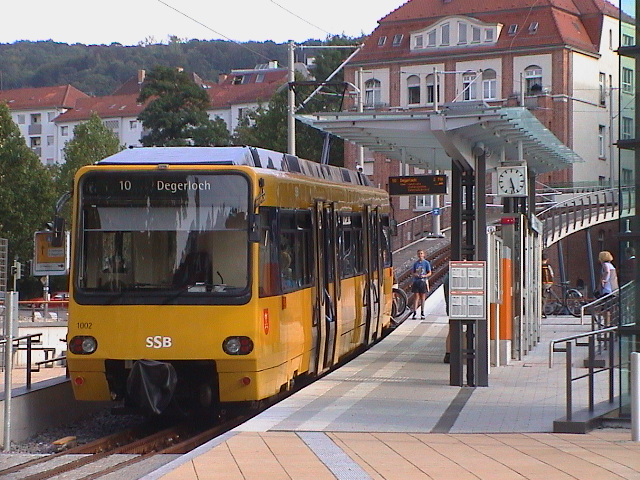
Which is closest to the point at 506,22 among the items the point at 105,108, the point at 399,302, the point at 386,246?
the point at 399,302

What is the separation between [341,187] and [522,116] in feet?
15.3

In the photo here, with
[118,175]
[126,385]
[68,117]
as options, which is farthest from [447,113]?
[68,117]

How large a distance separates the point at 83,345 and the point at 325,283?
435 cm

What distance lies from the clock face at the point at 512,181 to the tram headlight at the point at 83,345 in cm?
618

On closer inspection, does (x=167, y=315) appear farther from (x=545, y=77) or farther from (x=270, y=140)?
(x=270, y=140)

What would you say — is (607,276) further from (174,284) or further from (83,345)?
(83,345)

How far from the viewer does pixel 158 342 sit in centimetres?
1355

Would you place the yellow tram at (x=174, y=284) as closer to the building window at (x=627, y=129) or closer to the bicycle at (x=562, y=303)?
the building window at (x=627, y=129)

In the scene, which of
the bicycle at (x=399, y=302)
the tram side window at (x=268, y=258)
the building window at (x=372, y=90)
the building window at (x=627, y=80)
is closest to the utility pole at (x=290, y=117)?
the bicycle at (x=399, y=302)

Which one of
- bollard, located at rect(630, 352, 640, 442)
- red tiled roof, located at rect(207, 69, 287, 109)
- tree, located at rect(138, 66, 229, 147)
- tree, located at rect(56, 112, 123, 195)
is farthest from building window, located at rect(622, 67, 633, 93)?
red tiled roof, located at rect(207, 69, 287, 109)

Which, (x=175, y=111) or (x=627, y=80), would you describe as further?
(x=175, y=111)

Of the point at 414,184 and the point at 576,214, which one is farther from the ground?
the point at 414,184

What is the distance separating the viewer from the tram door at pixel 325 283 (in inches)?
656

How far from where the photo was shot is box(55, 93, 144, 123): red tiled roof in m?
138
